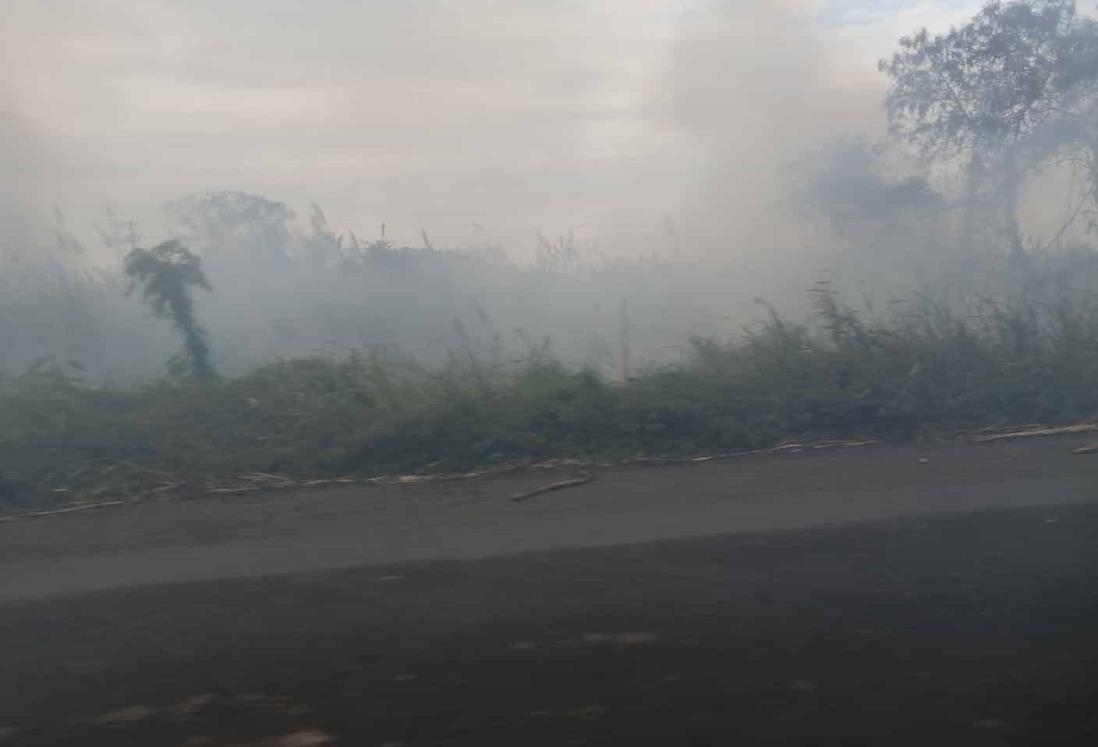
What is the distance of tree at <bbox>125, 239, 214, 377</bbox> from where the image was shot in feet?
35.7

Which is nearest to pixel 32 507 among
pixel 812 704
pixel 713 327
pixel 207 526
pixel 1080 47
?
pixel 207 526

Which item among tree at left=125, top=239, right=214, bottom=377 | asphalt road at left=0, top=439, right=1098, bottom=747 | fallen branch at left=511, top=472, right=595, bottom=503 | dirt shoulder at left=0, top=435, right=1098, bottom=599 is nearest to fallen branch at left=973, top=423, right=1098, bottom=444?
dirt shoulder at left=0, top=435, right=1098, bottom=599

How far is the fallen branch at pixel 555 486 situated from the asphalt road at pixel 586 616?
111mm

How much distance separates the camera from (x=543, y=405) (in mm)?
8852

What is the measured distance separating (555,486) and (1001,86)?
37.1ft

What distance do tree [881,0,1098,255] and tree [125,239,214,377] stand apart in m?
10.9

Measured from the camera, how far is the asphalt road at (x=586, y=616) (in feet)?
14.1

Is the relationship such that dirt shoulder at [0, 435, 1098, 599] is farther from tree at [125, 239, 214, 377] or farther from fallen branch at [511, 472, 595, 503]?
tree at [125, 239, 214, 377]

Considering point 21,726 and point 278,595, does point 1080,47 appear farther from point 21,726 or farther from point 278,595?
point 21,726

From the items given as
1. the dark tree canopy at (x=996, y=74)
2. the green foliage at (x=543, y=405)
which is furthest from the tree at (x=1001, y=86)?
→ the green foliage at (x=543, y=405)

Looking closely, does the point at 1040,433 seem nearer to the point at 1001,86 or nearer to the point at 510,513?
the point at 510,513

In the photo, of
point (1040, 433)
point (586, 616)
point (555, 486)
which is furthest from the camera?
point (1040, 433)

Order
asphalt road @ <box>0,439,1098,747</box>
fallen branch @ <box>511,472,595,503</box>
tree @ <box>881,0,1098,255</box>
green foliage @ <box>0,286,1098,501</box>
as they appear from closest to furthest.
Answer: asphalt road @ <box>0,439,1098,747</box>, fallen branch @ <box>511,472,595,503</box>, green foliage @ <box>0,286,1098,501</box>, tree @ <box>881,0,1098,255</box>

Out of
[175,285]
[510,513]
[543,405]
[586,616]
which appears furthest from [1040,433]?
[175,285]
